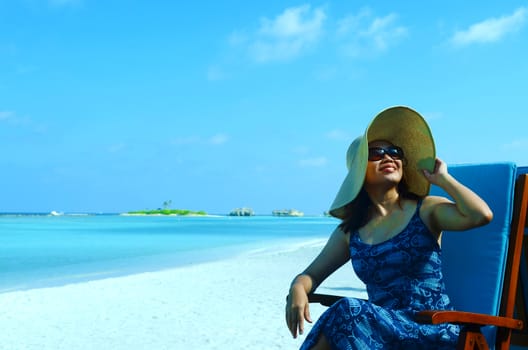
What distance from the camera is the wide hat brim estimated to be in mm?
2668

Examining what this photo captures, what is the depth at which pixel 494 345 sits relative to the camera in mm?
2527

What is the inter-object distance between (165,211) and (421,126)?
15263cm

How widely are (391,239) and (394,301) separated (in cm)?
24

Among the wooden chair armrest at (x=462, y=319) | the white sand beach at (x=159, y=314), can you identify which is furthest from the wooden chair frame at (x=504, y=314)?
the white sand beach at (x=159, y=314)

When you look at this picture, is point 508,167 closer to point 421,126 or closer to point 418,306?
point 421,126

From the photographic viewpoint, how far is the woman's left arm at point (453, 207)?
7.66 feet

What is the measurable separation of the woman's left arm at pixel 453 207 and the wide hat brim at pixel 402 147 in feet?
0.44

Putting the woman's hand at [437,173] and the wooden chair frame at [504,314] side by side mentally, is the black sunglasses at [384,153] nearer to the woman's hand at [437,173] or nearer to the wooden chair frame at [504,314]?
the woman's hand at [437,173]

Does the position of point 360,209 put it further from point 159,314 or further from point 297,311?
point 159,314

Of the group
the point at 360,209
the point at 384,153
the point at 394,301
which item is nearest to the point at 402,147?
the point at 384,153

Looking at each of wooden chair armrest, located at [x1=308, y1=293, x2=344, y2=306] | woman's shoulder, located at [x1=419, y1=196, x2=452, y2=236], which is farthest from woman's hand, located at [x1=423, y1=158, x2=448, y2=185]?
wooden chair armrest, located at [x1=308, y1=293, x2=344, y2=306]

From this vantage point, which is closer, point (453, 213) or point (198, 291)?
point (453, 213)

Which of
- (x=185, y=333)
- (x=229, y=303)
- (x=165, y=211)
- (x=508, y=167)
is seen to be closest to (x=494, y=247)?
(x=508, y=167)

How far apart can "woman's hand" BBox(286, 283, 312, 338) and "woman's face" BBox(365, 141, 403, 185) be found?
0.56m
